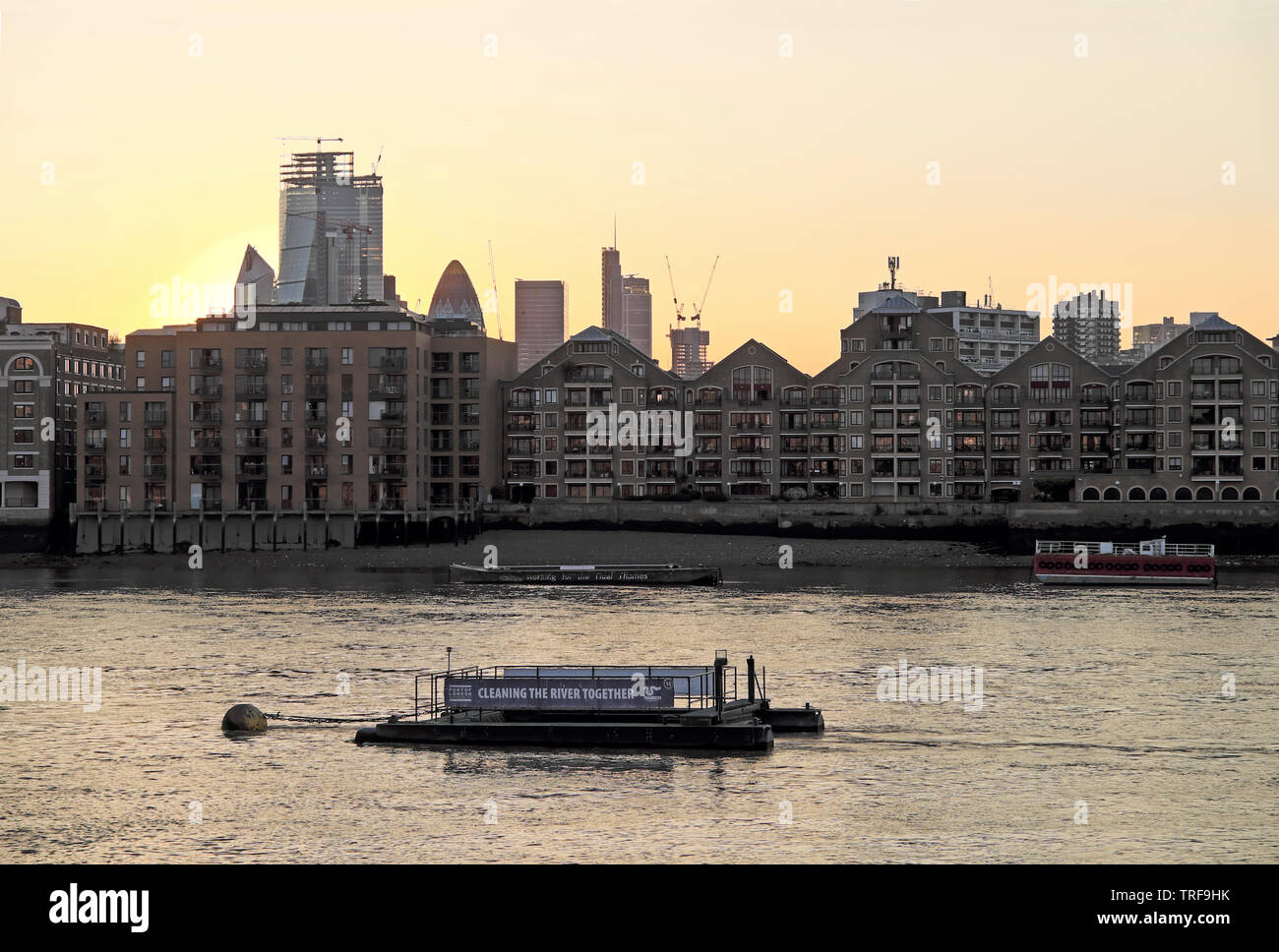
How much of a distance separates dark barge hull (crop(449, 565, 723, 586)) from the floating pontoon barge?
76.9 metres

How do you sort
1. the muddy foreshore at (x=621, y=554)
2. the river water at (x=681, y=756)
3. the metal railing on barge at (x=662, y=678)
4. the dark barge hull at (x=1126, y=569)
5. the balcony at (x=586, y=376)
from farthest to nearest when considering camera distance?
the balcony at (x=586, y=376) < the muddy foreshore at (x=621, y=554) < the dark barge hull at (x=1126, y=569) < the metal railing on barge at (x=662, y=678) < the river water at (x=681, y=756)

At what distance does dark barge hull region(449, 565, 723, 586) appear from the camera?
432ft

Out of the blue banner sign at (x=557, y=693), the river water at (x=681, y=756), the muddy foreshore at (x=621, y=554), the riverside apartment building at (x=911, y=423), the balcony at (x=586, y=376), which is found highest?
the balcony at (x=586, y=376)

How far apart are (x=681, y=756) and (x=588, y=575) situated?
8688 centimetres

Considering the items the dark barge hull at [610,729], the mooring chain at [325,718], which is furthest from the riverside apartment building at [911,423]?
the dark barge hull at [610,729]

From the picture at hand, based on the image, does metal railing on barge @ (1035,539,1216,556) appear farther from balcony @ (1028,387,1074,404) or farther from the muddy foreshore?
balcony @ (1028,387,1074,404)

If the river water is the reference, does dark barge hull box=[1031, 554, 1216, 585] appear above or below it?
above

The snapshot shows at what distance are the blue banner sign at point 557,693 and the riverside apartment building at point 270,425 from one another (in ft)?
375

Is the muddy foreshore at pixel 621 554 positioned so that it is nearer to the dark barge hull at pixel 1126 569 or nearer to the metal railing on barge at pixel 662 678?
the dark barge hull at pixel 1126 569

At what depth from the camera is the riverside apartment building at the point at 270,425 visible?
166 meters

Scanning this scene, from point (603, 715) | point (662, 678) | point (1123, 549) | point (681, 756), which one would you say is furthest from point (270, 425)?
point (681, 756)

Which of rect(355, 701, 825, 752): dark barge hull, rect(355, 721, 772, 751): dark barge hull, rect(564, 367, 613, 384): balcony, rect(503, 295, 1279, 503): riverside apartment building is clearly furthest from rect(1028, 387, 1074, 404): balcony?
rect(355, 721, 772, 751): dark barge hull
